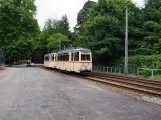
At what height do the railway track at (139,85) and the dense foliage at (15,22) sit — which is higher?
the dense foliage at (15,22)

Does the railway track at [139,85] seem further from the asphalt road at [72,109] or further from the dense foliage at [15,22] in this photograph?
the dense foliage at [15,22]

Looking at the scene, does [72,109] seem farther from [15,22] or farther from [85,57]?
[15,22]

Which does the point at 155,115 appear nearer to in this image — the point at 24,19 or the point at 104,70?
the point at 104,70

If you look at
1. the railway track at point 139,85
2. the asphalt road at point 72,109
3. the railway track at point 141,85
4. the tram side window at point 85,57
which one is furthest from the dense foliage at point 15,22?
the asphalt road at point 72,109

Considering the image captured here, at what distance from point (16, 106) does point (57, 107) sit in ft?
5.00

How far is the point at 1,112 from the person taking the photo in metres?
9.58

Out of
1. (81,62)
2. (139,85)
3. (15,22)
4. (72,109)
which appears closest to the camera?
(72,109)

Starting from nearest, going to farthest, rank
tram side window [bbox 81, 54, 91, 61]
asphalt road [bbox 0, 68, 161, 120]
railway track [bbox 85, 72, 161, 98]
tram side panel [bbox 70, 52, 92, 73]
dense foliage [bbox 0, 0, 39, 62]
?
asphalt road [bbox 0, 68, 161, 120]
railway track [bbox 85, 72, 161, 98]
tram side panel [bbox 70, 52, 92, 73]
tram side window [bbox 81, 54, 91, 61]
dense foliage [bbox 0, 0, 39, 62]

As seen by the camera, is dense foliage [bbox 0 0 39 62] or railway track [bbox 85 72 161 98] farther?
dense foliage [bbox 0 0 39 62]

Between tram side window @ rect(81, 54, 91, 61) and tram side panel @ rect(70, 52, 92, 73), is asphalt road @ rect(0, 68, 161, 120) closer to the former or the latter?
tram side panel @ rect(70, 52, 92, 73)

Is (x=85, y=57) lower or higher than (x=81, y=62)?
higher

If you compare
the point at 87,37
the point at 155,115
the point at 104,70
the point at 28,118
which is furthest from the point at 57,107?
the point at 87,37

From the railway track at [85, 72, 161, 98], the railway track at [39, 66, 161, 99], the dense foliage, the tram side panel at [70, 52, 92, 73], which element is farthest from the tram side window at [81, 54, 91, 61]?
the dense foliage

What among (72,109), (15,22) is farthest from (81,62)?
(72,109)
